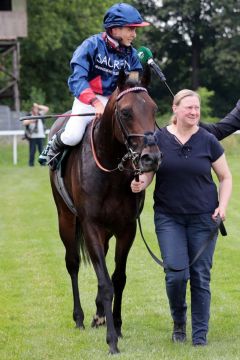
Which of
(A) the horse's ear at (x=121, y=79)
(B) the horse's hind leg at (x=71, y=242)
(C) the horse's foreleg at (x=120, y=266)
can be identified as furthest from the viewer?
(B) the horse's hind leg at (x=71, y=242)

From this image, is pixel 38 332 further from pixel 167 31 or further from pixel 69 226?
pixel 167 31

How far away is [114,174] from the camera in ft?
23.3

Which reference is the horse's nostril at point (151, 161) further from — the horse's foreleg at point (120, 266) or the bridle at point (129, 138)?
the horse's foreleg at point (120, 266)

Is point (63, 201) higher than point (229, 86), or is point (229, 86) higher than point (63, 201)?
point (63, 201)

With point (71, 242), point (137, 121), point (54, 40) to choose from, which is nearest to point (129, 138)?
point (137, 121)

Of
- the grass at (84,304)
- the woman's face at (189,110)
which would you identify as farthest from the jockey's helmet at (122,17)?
the grass at (84,304)

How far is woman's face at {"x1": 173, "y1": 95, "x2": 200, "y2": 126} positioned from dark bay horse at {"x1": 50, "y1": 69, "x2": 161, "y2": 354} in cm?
28

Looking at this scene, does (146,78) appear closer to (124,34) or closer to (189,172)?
(124,34)

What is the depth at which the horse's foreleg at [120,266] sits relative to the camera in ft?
24.2

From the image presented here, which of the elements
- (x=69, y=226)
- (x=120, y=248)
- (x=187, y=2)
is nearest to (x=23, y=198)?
(x=69, y=226)

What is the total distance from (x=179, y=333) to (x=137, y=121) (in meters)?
1.73

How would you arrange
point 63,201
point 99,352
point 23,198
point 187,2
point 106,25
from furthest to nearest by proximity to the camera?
point 187,2
point 23,198
point 63,201
point 106,25
point 99,352

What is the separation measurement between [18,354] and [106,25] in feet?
8.77

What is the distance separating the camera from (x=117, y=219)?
7.16 m
